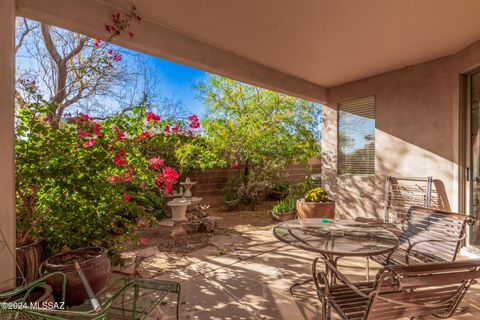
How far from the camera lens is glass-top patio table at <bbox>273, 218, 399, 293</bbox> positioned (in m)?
1.98

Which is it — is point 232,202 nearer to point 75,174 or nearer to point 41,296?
point 75,174

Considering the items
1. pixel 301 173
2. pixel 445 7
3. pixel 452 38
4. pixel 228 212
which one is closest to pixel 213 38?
pixel 445 7

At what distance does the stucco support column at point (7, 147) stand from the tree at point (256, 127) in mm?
4585

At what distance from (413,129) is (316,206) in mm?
1995

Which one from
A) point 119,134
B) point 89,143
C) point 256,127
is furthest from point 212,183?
point 89,143

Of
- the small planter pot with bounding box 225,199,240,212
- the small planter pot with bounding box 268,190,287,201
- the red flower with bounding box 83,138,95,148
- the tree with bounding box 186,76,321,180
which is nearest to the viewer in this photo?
the red flower with bounding box 83,138,95,148

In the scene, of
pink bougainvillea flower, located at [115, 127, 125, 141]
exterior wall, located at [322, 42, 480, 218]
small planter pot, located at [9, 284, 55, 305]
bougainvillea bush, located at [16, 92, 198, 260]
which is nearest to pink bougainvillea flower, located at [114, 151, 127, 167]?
bougainvillea bush, located at [16, 92, 198, 260]

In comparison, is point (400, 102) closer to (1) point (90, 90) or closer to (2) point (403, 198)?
(2) point (403, 198)

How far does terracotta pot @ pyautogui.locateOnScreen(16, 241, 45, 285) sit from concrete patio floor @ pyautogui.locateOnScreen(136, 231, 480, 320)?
1117mm

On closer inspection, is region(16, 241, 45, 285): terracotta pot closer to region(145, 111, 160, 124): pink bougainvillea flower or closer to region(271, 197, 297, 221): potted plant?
region(145, 111, 160, 124): pink bougainvillea flower

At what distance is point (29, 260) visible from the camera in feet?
7.39

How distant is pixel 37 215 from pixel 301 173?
8006 millimetres

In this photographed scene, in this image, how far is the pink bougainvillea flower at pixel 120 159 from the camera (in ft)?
8.36

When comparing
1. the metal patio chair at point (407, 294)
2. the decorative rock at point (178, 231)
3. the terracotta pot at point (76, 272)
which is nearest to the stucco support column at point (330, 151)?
the decorative rock at point (178, 231)
